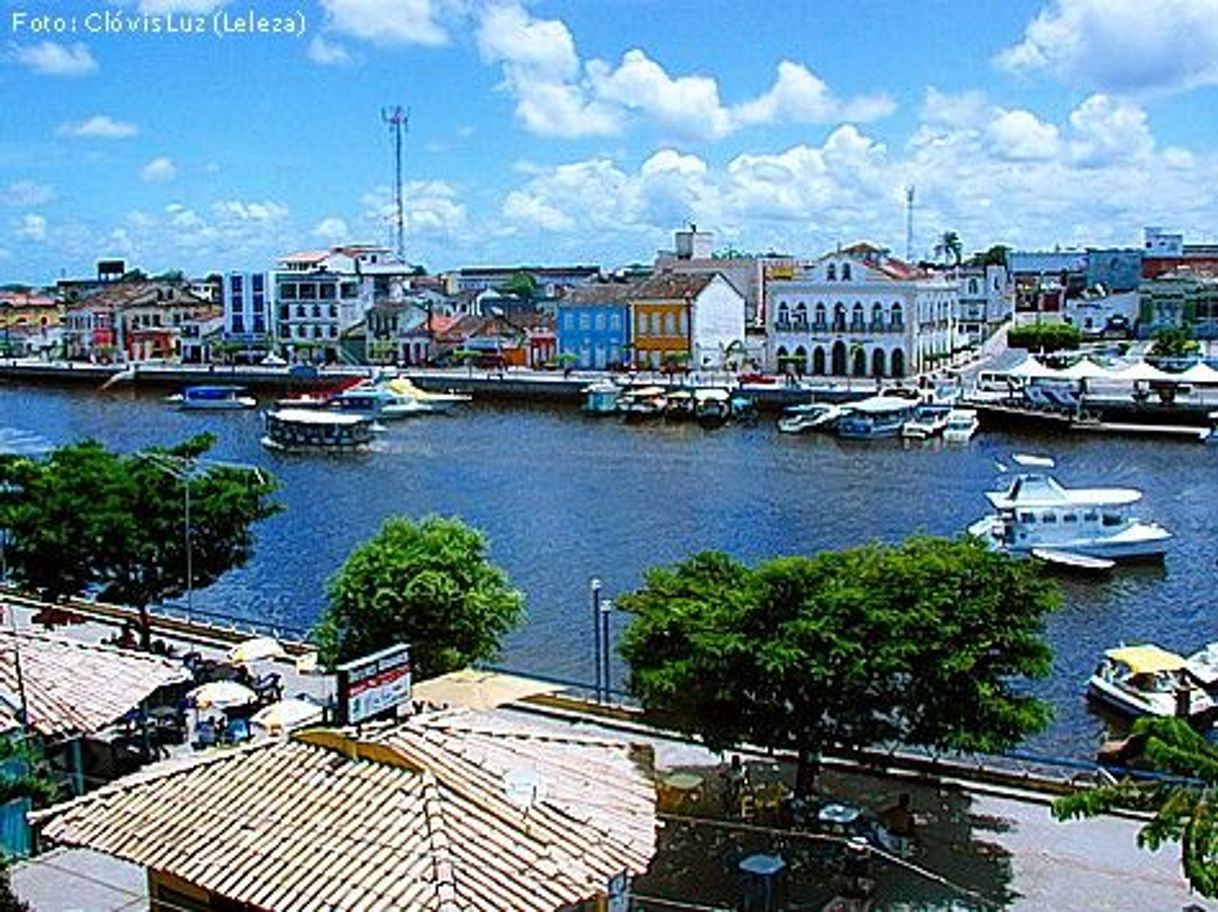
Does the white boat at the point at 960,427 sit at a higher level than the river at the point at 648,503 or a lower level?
higher

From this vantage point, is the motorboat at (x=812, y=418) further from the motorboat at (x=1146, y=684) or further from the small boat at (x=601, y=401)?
the motorboat at (x=1146, y=684)

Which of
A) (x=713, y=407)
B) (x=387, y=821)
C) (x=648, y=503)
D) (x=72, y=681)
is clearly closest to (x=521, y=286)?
(x=713, y=407)

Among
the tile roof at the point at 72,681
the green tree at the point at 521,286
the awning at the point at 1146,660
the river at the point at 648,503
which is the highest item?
the green tree at the point at 521,286

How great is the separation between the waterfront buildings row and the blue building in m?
0.09

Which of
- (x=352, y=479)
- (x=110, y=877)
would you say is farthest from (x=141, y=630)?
(x=352, y=479)

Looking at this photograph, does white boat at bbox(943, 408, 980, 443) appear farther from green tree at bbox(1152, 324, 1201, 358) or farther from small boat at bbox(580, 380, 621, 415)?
green tree at bbox(1152, 324, 1201, 358)

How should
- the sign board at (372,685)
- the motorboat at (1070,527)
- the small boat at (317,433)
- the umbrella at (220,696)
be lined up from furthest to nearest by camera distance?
1. the small boat at (317,433)
2. the motorboat at (1070,527)
3. the umbrella at (220,696)
4. the sign board at (372,685)

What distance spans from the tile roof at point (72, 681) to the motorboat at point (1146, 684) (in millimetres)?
14430

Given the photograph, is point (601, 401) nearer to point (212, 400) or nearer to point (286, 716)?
point (212, 400)

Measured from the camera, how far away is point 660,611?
658 inches

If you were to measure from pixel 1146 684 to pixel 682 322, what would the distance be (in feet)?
214

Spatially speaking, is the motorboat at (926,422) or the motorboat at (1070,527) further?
the motorboat at (926,422)

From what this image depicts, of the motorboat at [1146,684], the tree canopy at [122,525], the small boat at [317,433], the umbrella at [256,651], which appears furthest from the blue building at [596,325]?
the umbrella at [256,651]

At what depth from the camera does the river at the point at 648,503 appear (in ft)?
103
